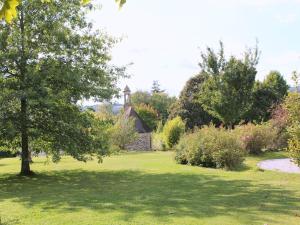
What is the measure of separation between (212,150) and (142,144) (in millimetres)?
22580

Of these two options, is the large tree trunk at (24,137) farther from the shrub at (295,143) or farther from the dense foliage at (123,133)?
the dense foliage at (123,133)

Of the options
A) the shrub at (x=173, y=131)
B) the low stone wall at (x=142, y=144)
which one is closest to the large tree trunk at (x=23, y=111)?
the shrub at (x=173, y=131)

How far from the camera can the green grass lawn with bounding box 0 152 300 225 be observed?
8906mm

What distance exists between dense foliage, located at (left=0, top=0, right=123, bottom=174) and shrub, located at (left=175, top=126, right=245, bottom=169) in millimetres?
5382

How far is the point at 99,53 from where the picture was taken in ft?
59.8

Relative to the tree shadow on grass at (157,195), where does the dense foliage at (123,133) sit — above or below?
above

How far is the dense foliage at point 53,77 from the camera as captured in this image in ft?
54.1

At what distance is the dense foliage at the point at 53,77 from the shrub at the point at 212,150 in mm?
5382

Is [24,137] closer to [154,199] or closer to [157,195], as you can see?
[157,195]

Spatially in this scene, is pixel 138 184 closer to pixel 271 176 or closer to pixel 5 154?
pixel 271 176

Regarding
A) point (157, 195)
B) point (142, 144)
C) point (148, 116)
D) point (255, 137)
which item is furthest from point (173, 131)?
point (148, 116)

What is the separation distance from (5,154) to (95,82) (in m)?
23.3

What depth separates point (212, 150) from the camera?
2050cm

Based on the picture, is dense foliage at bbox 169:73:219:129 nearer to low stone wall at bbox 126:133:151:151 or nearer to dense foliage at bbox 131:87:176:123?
low stone wall at bbox 126:133:151:151
